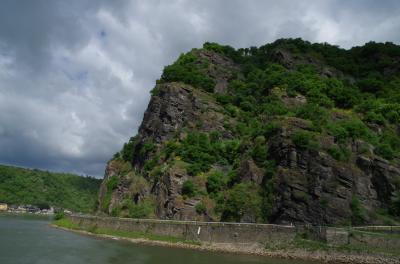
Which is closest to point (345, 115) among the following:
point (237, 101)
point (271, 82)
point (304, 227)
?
point (271, 82)

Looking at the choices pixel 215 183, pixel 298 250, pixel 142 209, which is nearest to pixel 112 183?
pixel 142 209

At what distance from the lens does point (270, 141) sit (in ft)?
235

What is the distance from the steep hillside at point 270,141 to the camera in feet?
198

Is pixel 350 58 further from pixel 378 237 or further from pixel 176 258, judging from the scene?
pixel 176 258

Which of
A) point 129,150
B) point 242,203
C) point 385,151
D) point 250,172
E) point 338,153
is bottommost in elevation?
point 242,203

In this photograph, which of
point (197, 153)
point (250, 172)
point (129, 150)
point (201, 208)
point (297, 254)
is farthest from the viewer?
point (129, 150)

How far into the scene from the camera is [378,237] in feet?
152

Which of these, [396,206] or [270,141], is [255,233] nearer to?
[396,206]

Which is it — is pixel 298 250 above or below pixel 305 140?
below

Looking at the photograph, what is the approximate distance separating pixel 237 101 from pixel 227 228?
5079cm

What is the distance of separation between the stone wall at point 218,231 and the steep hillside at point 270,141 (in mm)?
5667

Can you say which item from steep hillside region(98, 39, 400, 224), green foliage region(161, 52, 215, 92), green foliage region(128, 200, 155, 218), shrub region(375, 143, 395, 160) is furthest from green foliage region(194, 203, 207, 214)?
green foliage region(161, 52, 215, 92)

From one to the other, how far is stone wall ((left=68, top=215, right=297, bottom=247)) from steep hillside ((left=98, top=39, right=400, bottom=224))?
18.6 ft

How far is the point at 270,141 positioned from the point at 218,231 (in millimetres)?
20000
